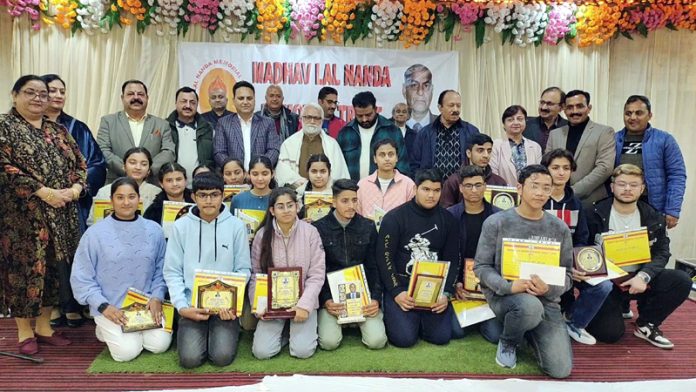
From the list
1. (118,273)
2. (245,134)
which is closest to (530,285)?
(118,273)

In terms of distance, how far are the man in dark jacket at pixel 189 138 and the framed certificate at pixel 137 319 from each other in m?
1.62

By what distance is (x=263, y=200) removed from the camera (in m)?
4.02

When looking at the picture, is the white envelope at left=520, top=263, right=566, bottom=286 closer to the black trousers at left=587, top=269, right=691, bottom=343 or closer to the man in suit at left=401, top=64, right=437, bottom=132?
the black trousers at left=587, top=269, right=691, bottom=343

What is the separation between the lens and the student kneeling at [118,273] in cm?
332

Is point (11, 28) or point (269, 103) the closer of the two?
point (269, 103)

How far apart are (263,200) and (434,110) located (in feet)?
10.3

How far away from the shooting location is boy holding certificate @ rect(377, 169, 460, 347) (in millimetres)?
3615

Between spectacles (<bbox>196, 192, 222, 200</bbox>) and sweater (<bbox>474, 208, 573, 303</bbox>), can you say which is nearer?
sweater (<bbox>474, 208, 573, 303</bbox>)

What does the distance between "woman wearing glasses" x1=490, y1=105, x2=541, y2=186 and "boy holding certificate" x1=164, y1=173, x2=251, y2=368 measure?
95.3 inches

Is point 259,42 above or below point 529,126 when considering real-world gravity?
above

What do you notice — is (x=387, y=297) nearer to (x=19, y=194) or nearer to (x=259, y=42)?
(x=19, y=194)

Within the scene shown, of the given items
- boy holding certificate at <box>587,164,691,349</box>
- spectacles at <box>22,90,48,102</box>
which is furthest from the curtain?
boy holding certificate at <box>587,164,691,349</box>

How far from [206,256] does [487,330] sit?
6.89 ft

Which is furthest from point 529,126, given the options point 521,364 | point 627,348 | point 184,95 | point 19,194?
point 19,194
